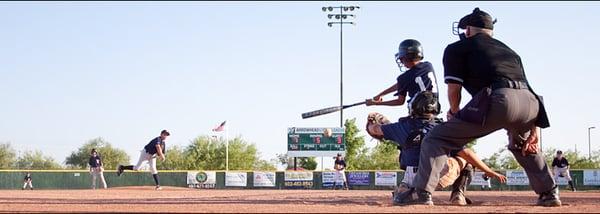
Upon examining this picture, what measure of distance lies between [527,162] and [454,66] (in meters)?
1.17

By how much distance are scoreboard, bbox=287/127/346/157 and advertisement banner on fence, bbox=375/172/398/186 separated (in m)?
2.87

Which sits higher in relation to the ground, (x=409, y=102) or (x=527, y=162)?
(x=409, y=102)

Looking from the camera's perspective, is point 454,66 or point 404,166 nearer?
point 454,66

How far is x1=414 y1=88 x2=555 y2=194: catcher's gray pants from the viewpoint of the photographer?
6367mm

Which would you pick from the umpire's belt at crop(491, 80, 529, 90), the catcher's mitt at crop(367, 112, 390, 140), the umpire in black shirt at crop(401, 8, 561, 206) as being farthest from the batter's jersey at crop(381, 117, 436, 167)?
the umpire's belt at crop(491, 80, 529, 90)

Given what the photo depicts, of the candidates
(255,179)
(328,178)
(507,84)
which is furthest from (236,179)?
(507,84)

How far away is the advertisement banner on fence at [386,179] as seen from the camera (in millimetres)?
39406

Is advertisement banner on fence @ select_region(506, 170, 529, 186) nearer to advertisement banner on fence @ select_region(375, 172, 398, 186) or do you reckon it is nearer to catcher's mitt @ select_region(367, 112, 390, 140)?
advertisement banner on fence @ select_region(375, 172, 398, 186)

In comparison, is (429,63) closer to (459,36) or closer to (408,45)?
(408,45)

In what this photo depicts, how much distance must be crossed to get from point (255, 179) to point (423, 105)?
3276 cm

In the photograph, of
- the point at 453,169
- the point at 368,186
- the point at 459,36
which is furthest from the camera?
the point at 368,186

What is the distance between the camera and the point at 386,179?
39406mm

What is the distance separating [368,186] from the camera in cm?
3953

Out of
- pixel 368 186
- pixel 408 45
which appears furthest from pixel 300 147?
pixel 408 45
